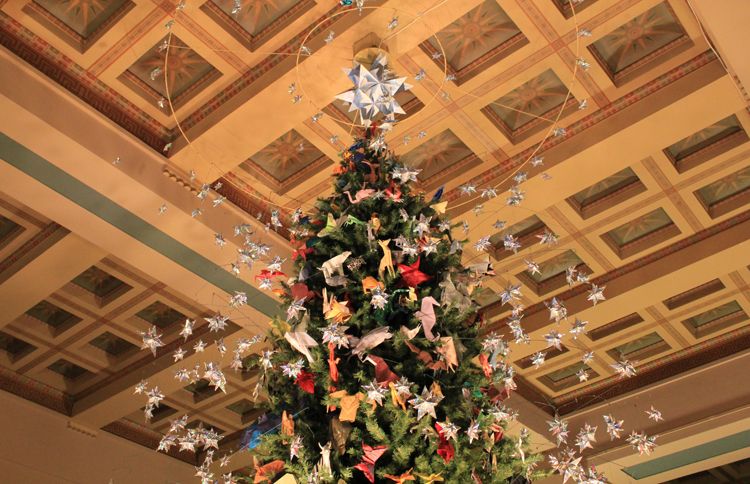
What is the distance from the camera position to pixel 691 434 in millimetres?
8984

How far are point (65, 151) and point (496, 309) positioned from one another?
4.66 meters

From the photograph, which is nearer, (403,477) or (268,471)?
(403,477)

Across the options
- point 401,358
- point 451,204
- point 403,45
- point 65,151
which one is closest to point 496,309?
point 451,204

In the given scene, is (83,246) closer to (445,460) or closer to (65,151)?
(65,151)

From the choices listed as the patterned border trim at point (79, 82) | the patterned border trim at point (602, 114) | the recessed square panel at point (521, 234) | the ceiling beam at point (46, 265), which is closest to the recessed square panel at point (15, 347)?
the ceiling beam at point (46, 265)

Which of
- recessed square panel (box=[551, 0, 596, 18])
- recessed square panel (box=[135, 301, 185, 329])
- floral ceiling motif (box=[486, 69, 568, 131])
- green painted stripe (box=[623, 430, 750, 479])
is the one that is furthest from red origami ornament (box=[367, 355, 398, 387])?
green painted stripe (box=[623, 430, 750, 479])

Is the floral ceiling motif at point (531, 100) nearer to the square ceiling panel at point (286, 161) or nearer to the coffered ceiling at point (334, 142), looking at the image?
the coffered ceiling at point (334, 142)

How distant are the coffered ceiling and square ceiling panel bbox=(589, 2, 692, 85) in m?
0.02

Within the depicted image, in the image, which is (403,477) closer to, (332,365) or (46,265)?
(332,365)

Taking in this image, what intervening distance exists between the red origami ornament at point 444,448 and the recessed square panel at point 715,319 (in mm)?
7127

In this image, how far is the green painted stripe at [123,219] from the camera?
5.74m

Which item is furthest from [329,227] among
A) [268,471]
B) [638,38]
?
[638,38]

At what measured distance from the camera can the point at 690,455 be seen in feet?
31.3

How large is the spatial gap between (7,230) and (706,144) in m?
6.48
